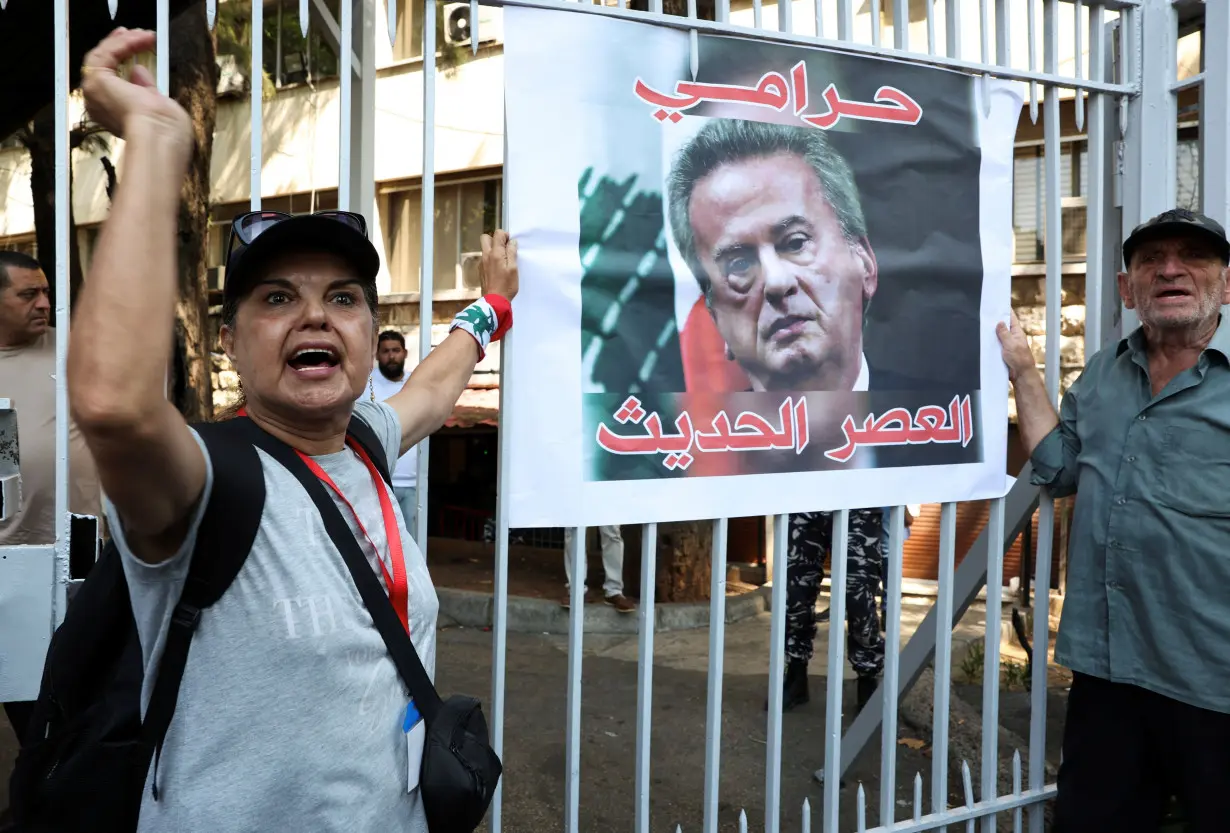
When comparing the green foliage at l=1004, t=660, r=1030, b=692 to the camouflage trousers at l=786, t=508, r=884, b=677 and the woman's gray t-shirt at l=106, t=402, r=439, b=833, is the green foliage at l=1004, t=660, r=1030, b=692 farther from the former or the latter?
the woman's gray t-shirt at l=106, t=402, r=439, b=833

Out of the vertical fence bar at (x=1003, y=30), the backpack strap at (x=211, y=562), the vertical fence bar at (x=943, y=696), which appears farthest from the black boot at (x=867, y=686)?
the backpack strap at (x=211, y=562)

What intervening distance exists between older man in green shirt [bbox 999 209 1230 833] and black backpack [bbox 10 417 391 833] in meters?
2.42

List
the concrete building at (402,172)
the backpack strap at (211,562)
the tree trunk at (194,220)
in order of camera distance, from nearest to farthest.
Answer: the backpack strap at (211,562), the tree trunk at (194,220), the concrete building at (402,172)

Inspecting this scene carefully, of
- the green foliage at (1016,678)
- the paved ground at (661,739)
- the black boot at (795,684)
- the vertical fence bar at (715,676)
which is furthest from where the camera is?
the green foliage at (1016,678)

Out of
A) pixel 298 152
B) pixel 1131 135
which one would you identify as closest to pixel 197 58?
pixel 1131 135

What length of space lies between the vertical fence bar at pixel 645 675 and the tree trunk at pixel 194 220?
5.10 m

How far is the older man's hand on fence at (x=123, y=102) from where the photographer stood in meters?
1.36

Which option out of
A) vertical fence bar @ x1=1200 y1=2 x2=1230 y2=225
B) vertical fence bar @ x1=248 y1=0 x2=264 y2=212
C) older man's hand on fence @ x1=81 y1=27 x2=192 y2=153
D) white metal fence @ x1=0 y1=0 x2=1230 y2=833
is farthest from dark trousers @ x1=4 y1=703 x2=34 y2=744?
vertical fence bar @ x1=1200 y1=2 x2=1230 y2=225

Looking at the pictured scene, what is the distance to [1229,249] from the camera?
280cm

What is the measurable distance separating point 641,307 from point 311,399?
1.10 meters

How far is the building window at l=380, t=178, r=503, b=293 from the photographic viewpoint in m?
13.3

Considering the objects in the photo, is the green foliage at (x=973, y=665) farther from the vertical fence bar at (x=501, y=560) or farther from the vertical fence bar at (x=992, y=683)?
the vertical fence bar at (x=501, y=560)

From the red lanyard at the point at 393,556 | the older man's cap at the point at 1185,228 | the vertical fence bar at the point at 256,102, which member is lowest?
the red lanyard at the point at 393,556

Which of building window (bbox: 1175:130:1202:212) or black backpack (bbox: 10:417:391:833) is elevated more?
building window (bbox: 1175:130:1202:212)
